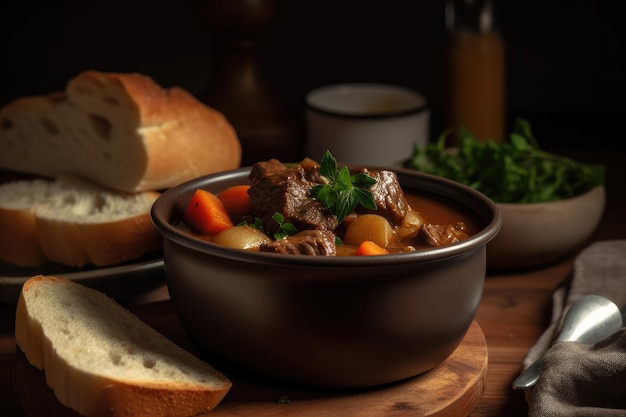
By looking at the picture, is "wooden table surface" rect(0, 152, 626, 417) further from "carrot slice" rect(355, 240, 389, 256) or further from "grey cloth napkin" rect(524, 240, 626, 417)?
"carrot slice" rect(355, 240, 389, 256)

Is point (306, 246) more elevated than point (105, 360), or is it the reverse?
point (306, 246)

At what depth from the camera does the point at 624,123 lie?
185 inches

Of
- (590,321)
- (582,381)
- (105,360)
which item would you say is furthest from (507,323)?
(105,360)

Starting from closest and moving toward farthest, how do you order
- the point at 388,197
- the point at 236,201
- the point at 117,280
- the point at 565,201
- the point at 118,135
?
the point at 388,197
the point at 236,201
the point at 117,280
the point at 565,201
the point at 118,135

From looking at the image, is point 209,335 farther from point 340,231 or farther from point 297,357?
point 340,231

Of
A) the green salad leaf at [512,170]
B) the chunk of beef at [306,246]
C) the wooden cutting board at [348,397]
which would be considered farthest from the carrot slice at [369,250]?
the green salad leaf at [512,170]

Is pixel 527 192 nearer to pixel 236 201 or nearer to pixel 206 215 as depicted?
pixel 236 201

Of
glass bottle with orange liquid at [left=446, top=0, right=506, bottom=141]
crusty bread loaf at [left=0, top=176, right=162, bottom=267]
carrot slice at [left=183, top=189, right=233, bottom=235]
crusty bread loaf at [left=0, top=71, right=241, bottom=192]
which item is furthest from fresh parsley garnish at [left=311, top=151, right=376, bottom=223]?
glass bottle with orange liquid at [left=446, top=0, right=506, bottom=141]

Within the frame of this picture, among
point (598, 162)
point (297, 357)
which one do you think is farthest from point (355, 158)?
point (297, 357)

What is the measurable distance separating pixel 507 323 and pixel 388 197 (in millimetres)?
760

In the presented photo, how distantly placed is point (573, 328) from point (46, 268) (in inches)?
66.9

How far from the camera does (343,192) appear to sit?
7.64 feet

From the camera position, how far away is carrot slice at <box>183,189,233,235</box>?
2387mm

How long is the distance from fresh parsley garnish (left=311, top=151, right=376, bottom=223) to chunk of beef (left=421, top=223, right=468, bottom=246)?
0.14 metres
